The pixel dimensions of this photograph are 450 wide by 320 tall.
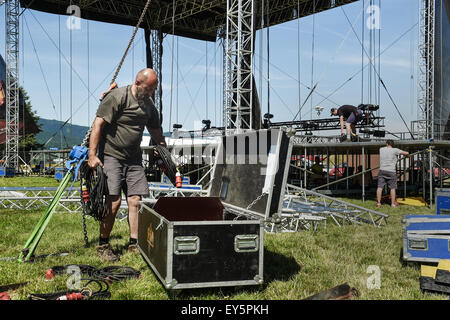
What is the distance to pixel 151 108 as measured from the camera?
3748mm

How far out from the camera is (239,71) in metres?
13.2

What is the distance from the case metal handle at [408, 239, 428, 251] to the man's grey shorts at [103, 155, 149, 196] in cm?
230

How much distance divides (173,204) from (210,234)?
1.17 metres

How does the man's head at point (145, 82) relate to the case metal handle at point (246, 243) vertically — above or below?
above

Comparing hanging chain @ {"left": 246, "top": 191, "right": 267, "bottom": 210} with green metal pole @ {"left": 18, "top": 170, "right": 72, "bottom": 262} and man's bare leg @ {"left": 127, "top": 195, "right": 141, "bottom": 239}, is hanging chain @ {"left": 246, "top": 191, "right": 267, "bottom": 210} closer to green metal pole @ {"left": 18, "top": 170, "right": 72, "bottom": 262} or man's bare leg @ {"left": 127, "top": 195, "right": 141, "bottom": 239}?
man's bare leg @ {"left": 127, "top": 195, "right": 141, "bottom": 239}

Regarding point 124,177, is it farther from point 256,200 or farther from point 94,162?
point 256,200

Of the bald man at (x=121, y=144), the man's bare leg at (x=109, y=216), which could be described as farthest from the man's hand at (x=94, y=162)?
the man's bare leg at (x=109, y=216)

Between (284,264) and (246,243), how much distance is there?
2.91ft

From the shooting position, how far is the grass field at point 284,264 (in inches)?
101

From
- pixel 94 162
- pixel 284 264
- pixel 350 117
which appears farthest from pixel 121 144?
pixel 350 117

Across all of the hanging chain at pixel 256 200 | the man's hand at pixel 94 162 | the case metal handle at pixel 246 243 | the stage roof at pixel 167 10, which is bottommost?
the case metal handle at pixel 246 243

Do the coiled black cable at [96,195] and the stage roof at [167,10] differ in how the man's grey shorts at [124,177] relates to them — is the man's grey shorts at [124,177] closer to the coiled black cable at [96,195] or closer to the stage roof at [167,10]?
the coiled black cable at [96,195]

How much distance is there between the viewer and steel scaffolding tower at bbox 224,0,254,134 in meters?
13.1
